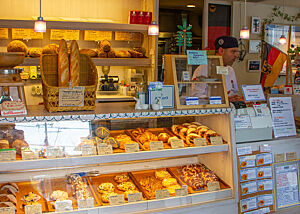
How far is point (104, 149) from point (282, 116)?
1542 mm

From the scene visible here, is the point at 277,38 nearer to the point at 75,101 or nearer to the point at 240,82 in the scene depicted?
the point at 240,82

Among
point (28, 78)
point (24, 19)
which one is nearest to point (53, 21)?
point (24, 19)

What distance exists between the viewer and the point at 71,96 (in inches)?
77.3

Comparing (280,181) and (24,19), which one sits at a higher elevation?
(24,19)

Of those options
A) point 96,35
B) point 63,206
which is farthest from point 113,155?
point 96,35

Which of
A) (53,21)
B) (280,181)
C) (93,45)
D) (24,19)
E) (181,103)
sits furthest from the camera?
(93,45)

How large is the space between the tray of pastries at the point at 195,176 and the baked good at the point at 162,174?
0.15ft

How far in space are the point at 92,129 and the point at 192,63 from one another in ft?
2.73

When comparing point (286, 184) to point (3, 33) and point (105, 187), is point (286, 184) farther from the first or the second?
point (3, 33)

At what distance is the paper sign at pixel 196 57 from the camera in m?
2.27

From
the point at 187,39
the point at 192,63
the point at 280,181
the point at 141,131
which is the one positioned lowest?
the point at 280,181

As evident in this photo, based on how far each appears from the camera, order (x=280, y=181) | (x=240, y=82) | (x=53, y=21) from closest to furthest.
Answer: (x=280, y=181)
(x=53, y=21)
(x=240, y=82)

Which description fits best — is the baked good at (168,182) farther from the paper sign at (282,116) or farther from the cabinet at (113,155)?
the paper sign at (282,116)

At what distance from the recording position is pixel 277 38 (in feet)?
22.2
